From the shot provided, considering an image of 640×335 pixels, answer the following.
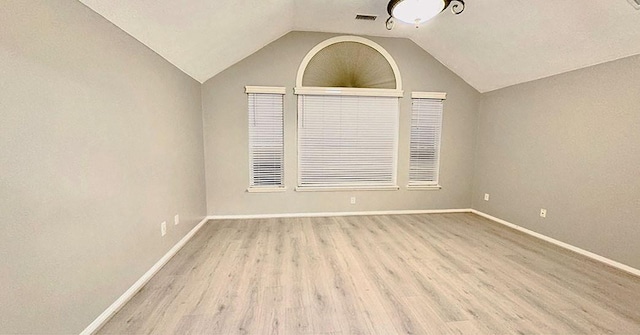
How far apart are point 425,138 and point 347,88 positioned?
158cm

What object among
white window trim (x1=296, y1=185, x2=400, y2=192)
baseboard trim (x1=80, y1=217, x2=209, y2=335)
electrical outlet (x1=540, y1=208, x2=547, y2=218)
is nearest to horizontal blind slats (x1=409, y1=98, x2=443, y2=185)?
white window trim (x1=296, y1=185, x2=400, y2=192)

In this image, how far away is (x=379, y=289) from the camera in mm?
2127

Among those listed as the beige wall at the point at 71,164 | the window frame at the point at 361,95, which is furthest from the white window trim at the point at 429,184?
the beige wall at the point at 71,164

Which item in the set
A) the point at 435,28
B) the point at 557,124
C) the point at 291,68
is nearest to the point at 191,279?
the point at 291,68

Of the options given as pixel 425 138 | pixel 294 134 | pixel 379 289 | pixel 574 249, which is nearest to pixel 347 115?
pixel 294 134

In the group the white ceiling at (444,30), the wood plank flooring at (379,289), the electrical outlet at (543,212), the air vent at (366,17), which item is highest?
the air vent at (366,17)

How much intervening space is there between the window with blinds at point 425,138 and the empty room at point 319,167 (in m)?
0.03

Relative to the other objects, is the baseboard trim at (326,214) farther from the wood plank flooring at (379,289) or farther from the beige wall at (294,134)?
the wood plank flooring at (379,289)

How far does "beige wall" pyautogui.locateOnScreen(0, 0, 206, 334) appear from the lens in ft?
3.82

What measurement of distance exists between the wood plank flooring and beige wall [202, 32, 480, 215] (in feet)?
2.91

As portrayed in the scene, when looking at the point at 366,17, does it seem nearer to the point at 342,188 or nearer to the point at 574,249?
the point at 342,188

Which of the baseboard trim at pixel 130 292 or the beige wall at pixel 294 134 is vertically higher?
the beige wall at pixel 294 134

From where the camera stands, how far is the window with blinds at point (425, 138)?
426 cm

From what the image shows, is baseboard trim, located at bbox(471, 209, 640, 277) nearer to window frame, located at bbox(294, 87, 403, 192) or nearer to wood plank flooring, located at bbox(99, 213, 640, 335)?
wood plank flooring, located at bbox(99, 213, 640, 335)
